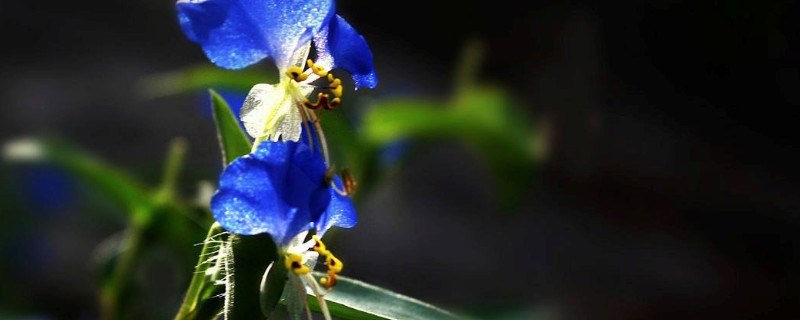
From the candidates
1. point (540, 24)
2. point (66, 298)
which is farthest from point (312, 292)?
point (540, 24)

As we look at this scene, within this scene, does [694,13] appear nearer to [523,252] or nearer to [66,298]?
[523,252]

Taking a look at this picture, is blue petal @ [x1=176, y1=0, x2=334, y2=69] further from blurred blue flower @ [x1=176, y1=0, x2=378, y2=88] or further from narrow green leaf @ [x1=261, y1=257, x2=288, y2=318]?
narrow green leaf @ [x1=261, y1=257, x2=288, y2=318]

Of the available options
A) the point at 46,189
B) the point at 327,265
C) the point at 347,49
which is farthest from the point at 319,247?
the point at 46,189

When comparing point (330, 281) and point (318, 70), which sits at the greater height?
point (318, 70)

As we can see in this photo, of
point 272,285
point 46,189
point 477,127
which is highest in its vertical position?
point 272,285

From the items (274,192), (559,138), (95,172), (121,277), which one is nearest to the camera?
(274,192)

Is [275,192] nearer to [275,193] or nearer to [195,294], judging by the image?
[275,193]

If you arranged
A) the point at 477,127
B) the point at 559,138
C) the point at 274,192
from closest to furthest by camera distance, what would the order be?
1. the point at 274,192
2. the point at 477,127
3. the point at 559,138
